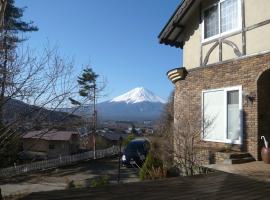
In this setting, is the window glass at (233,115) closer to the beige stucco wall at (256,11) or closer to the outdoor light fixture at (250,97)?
the outdoor light fixture at (250,97)

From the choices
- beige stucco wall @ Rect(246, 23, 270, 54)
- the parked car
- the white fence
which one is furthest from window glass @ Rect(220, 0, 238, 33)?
the white fence

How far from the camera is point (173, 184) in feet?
23.1

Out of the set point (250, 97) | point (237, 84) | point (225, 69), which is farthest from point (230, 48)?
point (250, 97)

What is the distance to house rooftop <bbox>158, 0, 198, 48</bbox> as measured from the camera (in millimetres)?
13023

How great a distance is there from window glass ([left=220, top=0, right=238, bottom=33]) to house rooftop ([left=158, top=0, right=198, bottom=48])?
140 cm

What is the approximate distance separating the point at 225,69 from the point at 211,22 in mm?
2122

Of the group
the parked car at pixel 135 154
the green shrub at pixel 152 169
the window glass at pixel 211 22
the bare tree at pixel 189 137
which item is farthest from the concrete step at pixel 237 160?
the parked car at pixel 135 154

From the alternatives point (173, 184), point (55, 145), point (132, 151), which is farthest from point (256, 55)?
point (55, 145)

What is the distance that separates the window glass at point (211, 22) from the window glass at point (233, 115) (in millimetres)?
2404

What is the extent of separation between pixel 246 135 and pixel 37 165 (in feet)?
64.1

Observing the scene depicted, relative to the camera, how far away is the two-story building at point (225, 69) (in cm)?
1023

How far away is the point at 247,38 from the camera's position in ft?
34.9

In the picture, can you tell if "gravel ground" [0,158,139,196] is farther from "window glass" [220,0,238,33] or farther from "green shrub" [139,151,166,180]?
"window glass" [220,0,238,33]

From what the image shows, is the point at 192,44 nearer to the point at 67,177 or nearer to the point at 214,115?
the point at 214,115
